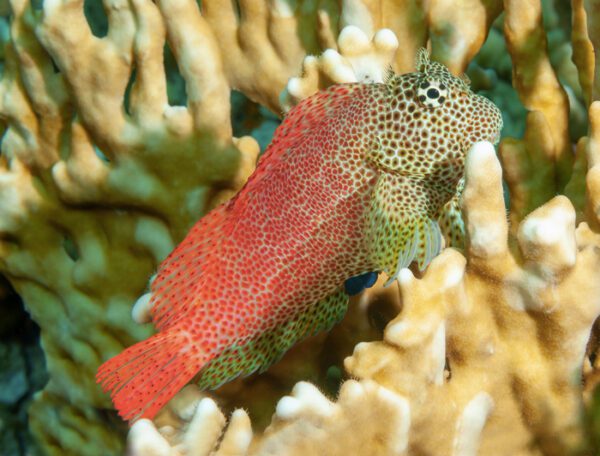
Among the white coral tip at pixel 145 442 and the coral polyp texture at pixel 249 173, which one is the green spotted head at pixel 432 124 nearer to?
the coral polyp texture at pixel 249 173

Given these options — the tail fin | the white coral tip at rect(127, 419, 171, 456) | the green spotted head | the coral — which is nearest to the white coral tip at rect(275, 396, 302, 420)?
the coral

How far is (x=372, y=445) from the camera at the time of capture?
77.1 inches

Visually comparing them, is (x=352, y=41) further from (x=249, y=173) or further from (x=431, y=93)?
(x=249, y=173)

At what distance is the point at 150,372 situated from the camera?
7.70 ft

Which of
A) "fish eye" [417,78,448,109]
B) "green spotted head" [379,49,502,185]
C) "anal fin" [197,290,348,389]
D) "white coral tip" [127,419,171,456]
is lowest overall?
"anal fin" [197,290,348,389]

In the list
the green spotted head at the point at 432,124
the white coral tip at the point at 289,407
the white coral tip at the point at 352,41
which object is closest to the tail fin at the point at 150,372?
the white coral tip at the point at 289,407

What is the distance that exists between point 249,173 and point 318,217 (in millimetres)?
728

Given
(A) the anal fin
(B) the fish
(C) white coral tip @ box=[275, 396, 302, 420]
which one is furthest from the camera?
(A) the anal fin

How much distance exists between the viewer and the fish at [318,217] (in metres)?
2.46

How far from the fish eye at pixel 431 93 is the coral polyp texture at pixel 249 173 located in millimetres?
332

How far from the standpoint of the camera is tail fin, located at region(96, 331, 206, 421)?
7.50ft

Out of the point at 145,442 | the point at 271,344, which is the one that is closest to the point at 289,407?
the point at 145,442

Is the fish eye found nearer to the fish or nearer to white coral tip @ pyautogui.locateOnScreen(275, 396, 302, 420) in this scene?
the fish

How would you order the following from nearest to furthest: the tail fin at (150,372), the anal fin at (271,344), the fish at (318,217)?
1. the tail fin at (150,372)
2. the fish at (318,217)
3. the anal fin at (271,344)
